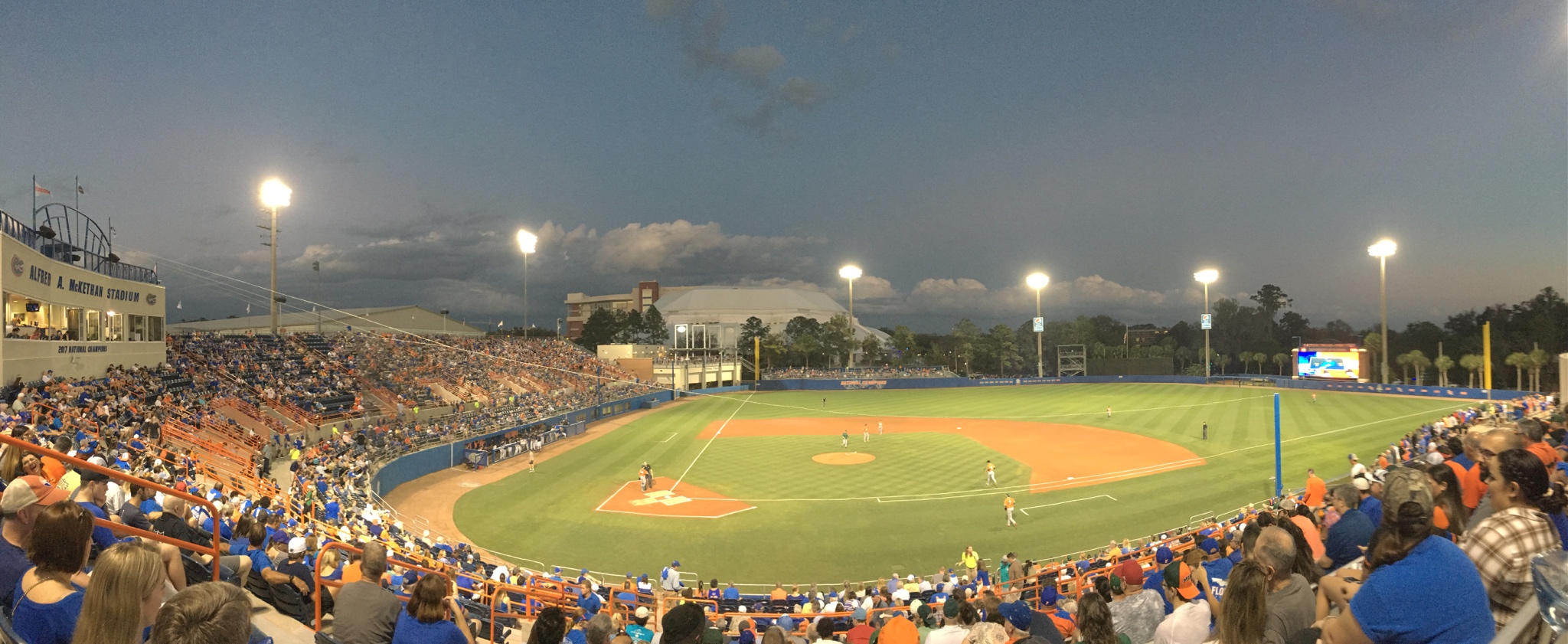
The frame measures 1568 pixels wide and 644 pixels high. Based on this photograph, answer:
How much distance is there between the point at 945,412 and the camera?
166 ft

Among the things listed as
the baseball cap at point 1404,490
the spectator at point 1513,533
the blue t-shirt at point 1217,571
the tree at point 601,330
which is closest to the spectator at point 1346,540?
the blue t-shirt at point 1217,571

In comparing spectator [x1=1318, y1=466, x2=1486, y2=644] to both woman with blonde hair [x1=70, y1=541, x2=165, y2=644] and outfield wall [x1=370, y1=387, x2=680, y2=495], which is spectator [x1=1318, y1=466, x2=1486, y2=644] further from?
outfield wall [x1=370, y1=387, x2=680, y2=495]

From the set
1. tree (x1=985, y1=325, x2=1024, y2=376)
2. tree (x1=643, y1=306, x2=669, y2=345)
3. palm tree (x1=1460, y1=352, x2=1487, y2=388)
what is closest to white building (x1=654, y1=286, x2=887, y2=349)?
tree (x1=643, y1=306, x2=669, y2=345)

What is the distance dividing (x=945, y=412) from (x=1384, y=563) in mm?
48624

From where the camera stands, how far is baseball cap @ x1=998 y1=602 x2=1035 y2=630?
509 centimetres

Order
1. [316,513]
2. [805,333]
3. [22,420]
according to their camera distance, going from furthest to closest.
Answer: [805,333]
[316,513]
[22,420]

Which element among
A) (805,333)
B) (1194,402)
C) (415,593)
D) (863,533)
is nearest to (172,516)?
(415,593)

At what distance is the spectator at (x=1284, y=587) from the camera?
169 inches

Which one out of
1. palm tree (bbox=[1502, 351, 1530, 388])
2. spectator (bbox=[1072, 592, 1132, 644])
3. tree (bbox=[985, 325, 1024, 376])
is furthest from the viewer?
tree (bbox=[985, 325, 1024, 376])

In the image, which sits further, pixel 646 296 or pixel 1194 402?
pixel 646 296

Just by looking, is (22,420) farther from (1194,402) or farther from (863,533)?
(1194,402)

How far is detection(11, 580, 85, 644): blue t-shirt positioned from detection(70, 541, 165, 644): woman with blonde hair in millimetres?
620

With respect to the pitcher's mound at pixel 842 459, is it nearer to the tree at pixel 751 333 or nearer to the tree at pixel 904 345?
the tree at pixel 751 333

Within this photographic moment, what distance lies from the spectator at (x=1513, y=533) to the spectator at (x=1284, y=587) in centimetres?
88
